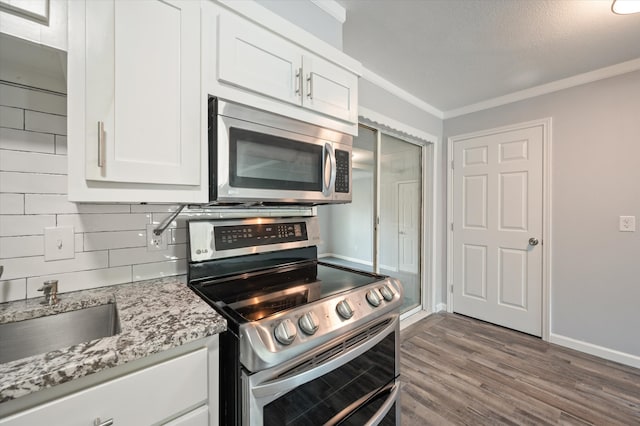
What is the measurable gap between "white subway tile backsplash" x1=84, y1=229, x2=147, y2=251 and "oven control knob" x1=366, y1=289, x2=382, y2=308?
1.02m

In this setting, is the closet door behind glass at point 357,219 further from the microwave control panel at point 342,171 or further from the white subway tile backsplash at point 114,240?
the white subway tile backsplash at point 114,240

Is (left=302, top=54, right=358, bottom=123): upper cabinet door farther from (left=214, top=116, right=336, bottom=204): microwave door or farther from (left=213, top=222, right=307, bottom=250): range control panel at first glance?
(left=213, top=222, right=307, bottom=250): range control panel

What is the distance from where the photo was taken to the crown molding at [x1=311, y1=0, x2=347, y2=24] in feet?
5.11

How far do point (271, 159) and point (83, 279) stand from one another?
900 millimetres

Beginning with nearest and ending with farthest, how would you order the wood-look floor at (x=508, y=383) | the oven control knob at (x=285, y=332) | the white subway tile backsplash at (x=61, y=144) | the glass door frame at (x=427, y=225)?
the oven control knob at (x=285, y=332), the white subway tile backsplash at (x=61, y=144), the wood-look floor at (x=508, y=383), the glass door frame at (x=427, y=225)

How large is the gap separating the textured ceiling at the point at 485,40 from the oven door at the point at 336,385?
1.76m

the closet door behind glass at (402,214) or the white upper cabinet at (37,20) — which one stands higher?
the white upper cabinet at (37,20)

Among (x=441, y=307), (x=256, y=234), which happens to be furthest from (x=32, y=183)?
(x=441, y=307)

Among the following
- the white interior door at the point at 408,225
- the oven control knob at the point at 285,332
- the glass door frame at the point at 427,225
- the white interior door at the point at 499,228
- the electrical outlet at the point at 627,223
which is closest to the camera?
the oven control knob at the point at 285,332

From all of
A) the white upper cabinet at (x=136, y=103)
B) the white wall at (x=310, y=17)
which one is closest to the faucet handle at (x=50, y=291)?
the white upper cabinet at (x=136, y=103)

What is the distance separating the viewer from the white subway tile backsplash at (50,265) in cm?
98

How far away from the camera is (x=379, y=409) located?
3.93 feet

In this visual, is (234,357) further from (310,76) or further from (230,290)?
(310,76)

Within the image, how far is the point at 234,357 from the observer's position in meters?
0.83
